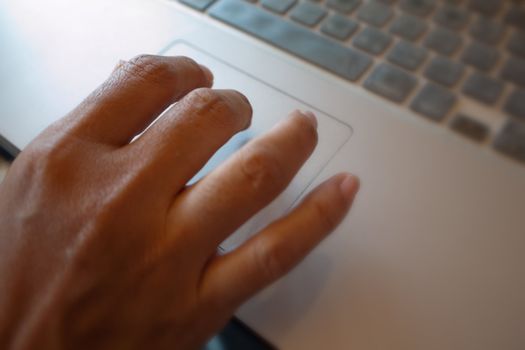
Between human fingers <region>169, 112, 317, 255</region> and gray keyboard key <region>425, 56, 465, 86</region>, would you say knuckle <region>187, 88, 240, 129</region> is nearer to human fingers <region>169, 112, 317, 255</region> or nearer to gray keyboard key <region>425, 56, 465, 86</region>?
human fingers <region>169, 112, 317, 255</region>

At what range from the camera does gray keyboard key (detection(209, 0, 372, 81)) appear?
0.51 metres

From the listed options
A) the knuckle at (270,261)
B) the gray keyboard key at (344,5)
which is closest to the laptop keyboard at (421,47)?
the gray keyboard key at (344,5)

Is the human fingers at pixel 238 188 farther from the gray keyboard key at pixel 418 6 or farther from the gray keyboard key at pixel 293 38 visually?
the gray keyboard key at pixel 418 6

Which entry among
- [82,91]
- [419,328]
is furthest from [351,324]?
[82,91]

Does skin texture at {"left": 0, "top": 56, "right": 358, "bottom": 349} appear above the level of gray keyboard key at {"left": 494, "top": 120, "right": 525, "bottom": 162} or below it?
below

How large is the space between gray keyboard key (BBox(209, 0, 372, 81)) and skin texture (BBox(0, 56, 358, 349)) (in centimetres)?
13

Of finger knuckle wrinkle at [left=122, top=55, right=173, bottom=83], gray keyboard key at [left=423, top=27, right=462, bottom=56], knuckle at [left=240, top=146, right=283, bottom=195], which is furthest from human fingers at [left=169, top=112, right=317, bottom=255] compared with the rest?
gray keyboard key at [left=423, top=27, right=462, bottom=56]

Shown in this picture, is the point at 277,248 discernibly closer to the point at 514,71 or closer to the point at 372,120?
the point at 372,120

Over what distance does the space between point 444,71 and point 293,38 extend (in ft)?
0.57

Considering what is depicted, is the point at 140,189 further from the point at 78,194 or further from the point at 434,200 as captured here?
the point at 434,200

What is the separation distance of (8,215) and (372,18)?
44 cm

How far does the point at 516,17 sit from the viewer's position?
521 mm

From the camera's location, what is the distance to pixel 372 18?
53 centimetres

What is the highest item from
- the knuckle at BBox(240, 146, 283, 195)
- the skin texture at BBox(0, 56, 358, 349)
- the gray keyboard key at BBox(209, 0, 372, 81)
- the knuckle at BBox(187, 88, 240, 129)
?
the gray keyboard key at BBox(209, 0, 372, 81)
